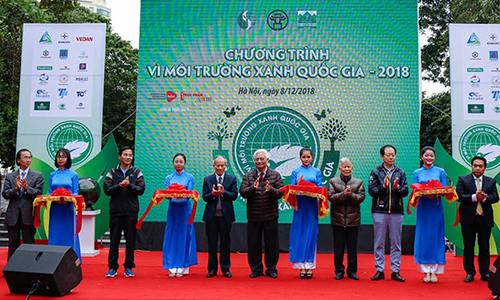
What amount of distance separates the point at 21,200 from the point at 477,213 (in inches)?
196

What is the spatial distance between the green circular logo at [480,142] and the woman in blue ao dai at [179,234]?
4027 millimetres

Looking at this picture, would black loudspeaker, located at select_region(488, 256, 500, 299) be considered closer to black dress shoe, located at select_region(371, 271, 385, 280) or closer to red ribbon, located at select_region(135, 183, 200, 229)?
black dress shoe, located at select_region(371, 271, 385, 280)

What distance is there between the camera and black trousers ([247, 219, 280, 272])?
16.9 feet

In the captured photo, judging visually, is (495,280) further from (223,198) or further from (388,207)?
(223,198)

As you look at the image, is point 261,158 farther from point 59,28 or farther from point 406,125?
point 59,28

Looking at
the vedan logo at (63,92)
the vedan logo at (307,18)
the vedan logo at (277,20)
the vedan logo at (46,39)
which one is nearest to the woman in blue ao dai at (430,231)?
the vedan logo at (307,18)

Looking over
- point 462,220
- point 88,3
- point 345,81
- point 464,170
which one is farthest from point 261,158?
point 88,3

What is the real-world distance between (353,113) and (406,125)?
81 cm

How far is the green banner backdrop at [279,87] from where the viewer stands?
7.18 m

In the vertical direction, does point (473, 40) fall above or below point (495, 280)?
above

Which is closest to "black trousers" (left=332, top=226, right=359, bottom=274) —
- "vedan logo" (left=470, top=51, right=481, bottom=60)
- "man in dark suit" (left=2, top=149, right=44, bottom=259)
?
"man in dark suit" (left=2, top=149, right=44, bottom=259)

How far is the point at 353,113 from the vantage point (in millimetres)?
7195

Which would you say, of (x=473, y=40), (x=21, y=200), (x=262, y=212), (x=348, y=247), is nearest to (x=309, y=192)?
(x=262, y=212)

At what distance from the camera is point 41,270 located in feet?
12.8
